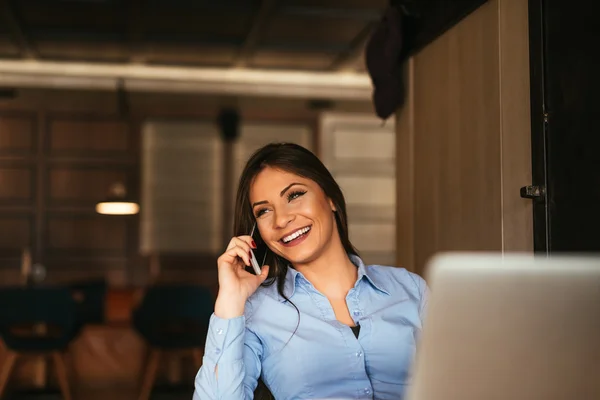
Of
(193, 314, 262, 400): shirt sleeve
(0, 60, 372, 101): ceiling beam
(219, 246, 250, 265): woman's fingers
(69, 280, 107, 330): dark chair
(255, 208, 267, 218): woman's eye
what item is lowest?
(69, 280, 107, 330): dark chair

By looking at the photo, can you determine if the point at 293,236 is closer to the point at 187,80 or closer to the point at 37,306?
the point at 37,306

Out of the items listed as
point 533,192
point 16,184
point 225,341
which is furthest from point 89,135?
point 225,341

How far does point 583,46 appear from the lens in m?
2.38

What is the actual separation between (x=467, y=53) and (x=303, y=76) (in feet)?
19.1

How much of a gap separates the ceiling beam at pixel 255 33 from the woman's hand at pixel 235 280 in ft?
15.0

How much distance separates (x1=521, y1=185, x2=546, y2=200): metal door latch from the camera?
8.59 feet

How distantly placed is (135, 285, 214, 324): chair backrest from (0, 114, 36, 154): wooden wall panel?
420 cm

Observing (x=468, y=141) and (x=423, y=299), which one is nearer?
(x=423, y=299)

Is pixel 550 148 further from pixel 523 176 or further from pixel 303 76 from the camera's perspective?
pixel 303 76

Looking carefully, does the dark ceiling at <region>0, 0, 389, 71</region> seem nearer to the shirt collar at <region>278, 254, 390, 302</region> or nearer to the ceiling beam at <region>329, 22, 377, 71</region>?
the ceiling beam at <region>329, 22, 377, 71</region>

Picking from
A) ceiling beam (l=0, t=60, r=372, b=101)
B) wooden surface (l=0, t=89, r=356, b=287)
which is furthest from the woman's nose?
ceiling beam (l=0, t=60, r=372, b=101)

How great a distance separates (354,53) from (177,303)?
3917mm

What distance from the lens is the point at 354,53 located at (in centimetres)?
789

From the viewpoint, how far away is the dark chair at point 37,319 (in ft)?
16.6
